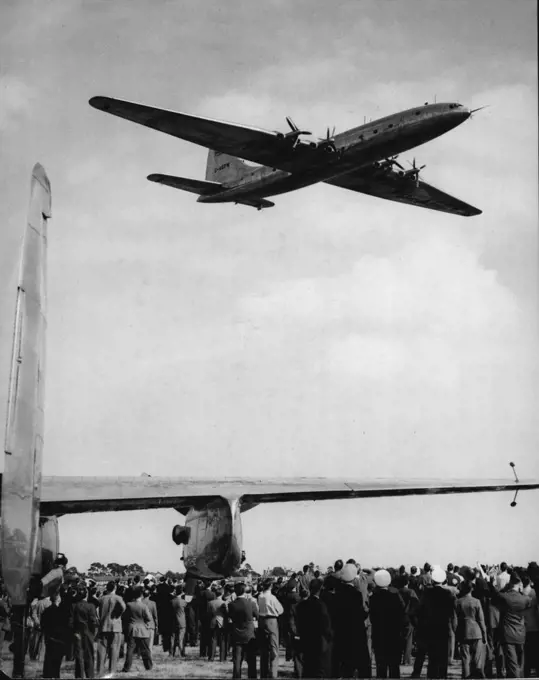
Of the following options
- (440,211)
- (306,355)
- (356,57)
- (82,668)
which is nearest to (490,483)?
(306,355)

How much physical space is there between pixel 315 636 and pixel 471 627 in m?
3.26

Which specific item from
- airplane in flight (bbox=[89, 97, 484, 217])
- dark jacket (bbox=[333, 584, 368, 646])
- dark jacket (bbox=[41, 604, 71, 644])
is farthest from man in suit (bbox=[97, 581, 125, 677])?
airplane in flight (bbox=[89, 97, 484, 217])

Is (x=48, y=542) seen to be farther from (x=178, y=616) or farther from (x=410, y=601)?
(x=410, y=601)

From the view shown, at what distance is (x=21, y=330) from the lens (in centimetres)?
803

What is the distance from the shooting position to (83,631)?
36.3 ft

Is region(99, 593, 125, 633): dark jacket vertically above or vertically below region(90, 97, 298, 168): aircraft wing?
below

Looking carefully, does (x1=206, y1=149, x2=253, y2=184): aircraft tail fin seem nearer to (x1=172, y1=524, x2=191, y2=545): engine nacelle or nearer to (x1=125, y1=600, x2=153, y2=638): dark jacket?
(x1=172, y1=524, x2=191, y2=545): engine nacelle

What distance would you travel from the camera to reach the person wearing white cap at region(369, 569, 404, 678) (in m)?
11.4

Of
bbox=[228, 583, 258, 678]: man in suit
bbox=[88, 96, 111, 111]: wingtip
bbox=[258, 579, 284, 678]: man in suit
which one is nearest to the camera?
bbox=[228, 583, 258, 678]: man in suit

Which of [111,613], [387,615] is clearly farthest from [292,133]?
[387,615]

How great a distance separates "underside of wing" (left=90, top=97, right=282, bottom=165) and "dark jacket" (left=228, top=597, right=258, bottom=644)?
50.7 ft

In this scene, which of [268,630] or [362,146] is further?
[362,146]

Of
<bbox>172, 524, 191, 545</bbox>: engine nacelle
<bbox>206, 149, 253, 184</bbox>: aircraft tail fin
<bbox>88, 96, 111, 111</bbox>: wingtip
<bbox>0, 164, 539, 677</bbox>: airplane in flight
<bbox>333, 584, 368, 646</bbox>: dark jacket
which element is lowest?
<bbox>333, 584, 368, 646</bbox>: dark jacket

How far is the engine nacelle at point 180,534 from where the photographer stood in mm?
12352
